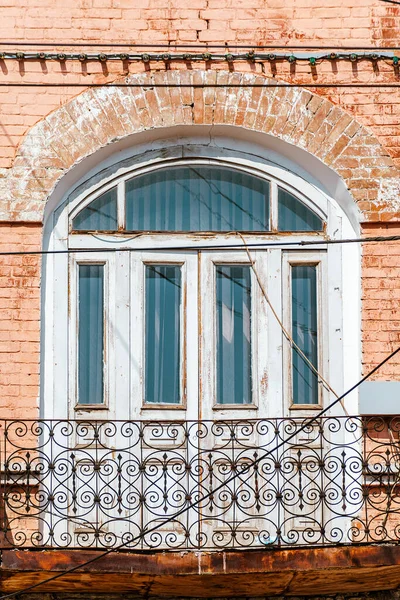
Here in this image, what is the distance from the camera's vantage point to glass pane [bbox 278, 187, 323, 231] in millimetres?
10742

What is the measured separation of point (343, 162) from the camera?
10.4 meters

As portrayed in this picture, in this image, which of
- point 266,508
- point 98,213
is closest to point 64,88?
point 98,213

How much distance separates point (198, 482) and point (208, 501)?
62 centimetres

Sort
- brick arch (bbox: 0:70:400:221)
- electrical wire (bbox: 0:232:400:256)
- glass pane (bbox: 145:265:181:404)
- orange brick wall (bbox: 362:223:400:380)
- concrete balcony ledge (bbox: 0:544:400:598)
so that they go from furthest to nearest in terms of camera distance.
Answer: glass pane (bbox: 145:265:181:404), brick arch (bbox: 0:70:400:221), orange brick wall (bbox: 362:223:400:380), electrical wire (bbox: 0:232:400:256), concrete balcony ledge (bbox: 0:544:400:598)

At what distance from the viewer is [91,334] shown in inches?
414

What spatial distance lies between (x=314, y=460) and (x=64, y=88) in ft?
12.2

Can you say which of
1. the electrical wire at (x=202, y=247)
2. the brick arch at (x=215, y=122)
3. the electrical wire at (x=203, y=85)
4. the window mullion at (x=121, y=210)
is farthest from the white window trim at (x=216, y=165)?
the electrical wire at (x=203, y=85)

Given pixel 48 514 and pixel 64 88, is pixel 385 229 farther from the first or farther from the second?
pixel 48 514

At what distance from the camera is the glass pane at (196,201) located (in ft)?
35.1

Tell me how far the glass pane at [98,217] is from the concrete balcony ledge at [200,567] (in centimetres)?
279

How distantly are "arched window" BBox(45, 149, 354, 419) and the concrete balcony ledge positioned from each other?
134cm

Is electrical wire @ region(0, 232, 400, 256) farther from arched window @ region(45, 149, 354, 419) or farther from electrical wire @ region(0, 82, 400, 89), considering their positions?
electrical wire @ region(0, 82, 400, 89)

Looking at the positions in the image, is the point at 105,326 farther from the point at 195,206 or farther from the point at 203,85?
the point at 203,85

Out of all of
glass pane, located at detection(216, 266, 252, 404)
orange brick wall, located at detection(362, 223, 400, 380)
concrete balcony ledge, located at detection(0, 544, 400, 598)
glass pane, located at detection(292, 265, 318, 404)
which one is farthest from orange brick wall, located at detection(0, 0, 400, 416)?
concrete balcony ledge, located at detection(0, 544, 400, 598)
